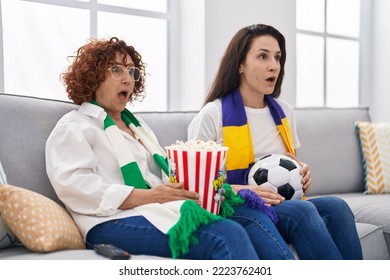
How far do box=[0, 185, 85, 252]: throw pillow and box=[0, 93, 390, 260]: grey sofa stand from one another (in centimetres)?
4

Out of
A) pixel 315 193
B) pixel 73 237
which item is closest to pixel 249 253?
pixel 73 237

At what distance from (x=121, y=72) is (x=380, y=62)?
3188 millimetres

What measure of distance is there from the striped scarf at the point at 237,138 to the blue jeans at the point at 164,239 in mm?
599

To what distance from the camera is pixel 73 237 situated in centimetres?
176

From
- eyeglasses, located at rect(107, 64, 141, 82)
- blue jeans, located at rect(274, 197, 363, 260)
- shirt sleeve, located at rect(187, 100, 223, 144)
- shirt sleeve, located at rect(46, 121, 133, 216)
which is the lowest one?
blue jeans, located at rect(274, 197, 363, 260)

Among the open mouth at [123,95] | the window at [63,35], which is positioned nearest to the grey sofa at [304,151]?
the open mouth at [123,95]

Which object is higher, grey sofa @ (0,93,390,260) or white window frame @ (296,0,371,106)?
white window frame @ (296,0,371,106)

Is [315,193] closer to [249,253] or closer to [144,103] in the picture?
[144,103]

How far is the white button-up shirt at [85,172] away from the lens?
5.89 feet

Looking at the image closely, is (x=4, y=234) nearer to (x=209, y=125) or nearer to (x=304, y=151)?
(x=209, y=125)

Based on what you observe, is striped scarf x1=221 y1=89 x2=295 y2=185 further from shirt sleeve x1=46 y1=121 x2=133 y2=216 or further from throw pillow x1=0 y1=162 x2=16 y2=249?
throw pillow x1=0 y1=162 x2=16 y2=249

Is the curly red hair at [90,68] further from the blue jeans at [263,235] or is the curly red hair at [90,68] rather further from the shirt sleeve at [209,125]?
the blue jeans at [263,235]

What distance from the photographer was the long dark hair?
95.7 inches

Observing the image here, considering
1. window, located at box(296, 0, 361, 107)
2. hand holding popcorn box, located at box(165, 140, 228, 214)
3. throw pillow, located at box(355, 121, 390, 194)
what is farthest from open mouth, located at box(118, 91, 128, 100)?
window, located at box(296, 0, 361, 107)
